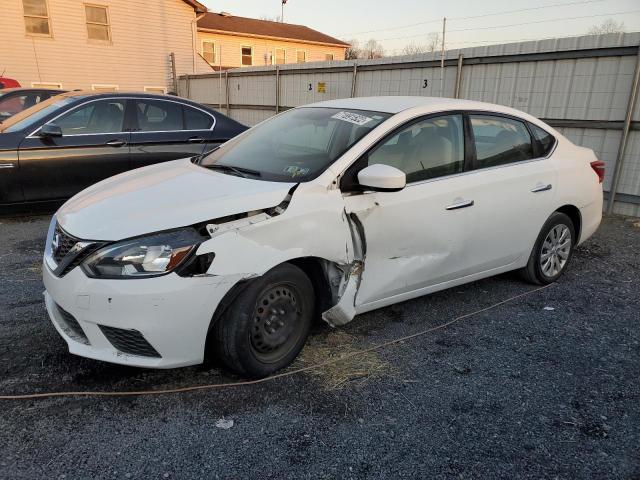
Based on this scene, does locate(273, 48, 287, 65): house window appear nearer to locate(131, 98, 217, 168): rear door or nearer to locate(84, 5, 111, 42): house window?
locate(84, 5, 111, 42): house window

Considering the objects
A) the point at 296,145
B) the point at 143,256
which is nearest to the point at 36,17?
the point at 296,145

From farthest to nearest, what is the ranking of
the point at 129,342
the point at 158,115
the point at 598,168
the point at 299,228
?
the point at 158,115 < the point at 598,168 < the point at 299,228 < the point at 129,342

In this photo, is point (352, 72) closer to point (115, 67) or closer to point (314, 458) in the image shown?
point (314, 458)

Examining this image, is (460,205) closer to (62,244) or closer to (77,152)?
(62,244)

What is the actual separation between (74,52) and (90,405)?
1937cm

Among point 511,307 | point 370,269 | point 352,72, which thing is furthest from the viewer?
A: point 352,72

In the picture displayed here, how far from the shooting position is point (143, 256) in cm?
247

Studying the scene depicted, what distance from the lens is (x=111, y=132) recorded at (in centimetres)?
633

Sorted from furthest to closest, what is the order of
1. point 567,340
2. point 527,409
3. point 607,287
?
point 607,287 → point 567,340 → point 527,409

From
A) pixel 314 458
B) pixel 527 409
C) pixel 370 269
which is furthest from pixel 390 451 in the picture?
pixel 370 269

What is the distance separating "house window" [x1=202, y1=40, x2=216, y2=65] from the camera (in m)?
28.0

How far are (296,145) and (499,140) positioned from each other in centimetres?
168

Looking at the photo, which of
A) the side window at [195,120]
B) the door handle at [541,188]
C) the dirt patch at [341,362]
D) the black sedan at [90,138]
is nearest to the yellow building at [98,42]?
the black sedan at [90,138]

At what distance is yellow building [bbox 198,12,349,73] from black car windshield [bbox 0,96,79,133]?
21.2m
